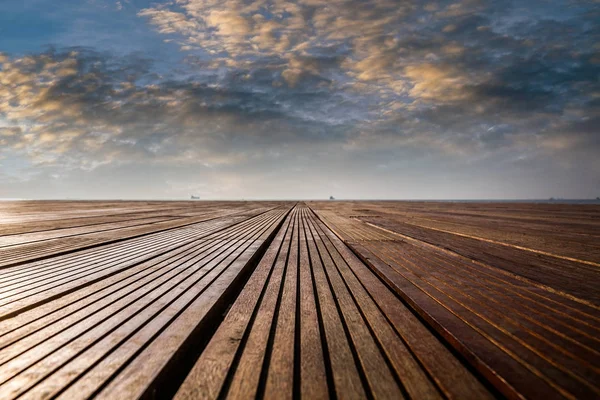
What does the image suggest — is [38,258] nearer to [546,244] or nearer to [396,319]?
[396,319]

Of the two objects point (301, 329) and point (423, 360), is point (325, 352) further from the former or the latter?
point (423, 360)

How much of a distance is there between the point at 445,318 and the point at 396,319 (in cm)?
35

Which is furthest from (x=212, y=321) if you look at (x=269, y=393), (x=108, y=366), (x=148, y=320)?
(x=269, y=393)

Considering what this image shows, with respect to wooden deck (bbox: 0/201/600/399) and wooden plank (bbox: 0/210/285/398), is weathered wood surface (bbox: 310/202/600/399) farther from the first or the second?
wooden plank (bbox: 0/210/285/398)

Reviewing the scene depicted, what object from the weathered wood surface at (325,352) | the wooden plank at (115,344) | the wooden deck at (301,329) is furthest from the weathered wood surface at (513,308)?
the wooden plank at (115,344)

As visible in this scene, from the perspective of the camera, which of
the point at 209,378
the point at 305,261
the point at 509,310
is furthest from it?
the point at 305,261

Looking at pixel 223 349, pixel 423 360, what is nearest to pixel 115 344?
pixel 223 349

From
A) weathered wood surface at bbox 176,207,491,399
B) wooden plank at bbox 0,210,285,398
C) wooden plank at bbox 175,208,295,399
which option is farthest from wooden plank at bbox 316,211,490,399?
wooden plank at bbox 0,210,285,398

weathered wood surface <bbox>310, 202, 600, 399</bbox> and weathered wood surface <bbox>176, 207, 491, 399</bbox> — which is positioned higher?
weathered wood surface <bbox>310, 202, 600, 399</bbox>

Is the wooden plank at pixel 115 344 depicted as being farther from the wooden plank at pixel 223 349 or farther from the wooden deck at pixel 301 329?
the wooden plank at pixel 223 349

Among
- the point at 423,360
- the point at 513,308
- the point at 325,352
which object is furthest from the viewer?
the point at 513,308

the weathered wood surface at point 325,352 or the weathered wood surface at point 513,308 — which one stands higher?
the weathered wood surface at point 513,308

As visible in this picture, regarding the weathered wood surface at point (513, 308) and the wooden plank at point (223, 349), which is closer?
the wooden plank at point (223, 349)

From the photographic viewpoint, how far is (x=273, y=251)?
196 inches
